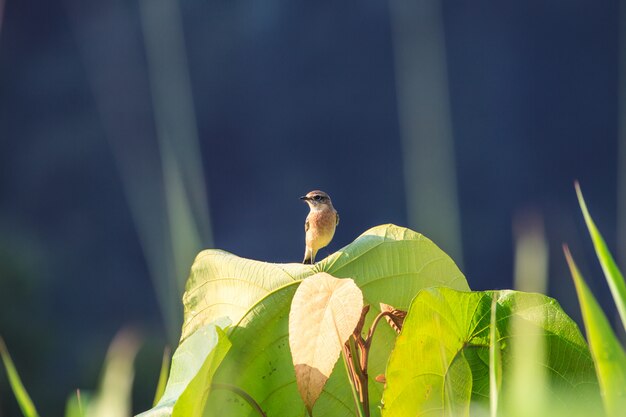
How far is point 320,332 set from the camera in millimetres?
255

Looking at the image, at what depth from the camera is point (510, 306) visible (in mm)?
→ 273

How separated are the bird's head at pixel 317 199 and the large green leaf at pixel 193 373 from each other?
918mm

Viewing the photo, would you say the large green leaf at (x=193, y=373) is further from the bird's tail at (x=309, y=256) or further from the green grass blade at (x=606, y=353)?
the bird's tail at (x=309, y=256)

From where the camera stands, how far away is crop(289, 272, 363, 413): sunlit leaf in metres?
0.25

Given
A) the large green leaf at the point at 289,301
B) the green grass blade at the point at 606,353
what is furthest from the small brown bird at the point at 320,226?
the green grass blade at the point at 606,353

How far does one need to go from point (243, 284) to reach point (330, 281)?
0.06 m

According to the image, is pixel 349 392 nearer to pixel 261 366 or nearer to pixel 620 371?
pixel 261 366

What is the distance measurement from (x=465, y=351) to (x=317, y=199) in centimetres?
96

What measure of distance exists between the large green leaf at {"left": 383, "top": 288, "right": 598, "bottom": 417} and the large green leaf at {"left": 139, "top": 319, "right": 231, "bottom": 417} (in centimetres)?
6

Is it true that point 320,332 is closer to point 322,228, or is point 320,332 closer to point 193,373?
point 193,373

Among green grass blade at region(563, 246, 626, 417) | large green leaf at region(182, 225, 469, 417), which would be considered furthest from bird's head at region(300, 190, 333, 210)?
green grass blade at region(563, 246, 626, 417)

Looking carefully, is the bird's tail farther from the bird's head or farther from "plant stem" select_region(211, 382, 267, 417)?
"plant stem" select_region(211, 382, 267, 417)

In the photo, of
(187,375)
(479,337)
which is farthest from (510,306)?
(187,375)

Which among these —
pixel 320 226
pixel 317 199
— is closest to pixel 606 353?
pixel 320 226
